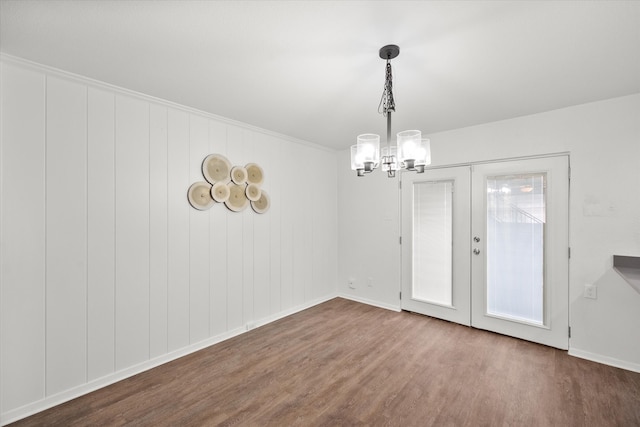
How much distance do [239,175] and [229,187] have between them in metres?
0.20

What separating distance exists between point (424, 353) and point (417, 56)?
2.71 m

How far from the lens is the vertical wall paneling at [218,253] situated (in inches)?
121

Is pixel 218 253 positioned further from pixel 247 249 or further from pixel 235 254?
pixel 247 249

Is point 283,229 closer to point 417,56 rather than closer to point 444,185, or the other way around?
point 444,185

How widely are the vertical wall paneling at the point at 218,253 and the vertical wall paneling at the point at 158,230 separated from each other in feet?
1.55

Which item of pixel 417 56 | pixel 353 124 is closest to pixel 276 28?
pixel 417 56

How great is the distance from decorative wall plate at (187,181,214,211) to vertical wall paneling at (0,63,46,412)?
3.59 ft

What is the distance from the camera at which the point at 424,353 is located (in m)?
2.84

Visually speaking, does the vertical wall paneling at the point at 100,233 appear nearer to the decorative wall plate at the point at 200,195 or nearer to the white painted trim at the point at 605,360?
the decorative wall plate at the point at 200,195

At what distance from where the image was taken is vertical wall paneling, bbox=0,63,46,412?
194cm

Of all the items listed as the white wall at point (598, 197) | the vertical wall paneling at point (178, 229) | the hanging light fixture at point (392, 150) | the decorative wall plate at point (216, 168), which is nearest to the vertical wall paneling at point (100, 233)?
the vertical wall paneling at point (178, 229)

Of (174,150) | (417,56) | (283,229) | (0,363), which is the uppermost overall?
(417,56)

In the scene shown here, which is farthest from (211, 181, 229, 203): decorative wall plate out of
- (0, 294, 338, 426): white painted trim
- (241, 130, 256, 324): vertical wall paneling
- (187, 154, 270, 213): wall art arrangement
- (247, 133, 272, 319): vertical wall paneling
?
(0, 294, 338, 426): white painted trim

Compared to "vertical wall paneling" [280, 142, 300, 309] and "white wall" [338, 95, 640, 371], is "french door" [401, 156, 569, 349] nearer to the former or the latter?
"white wall" [338, 95, 640, 371]
